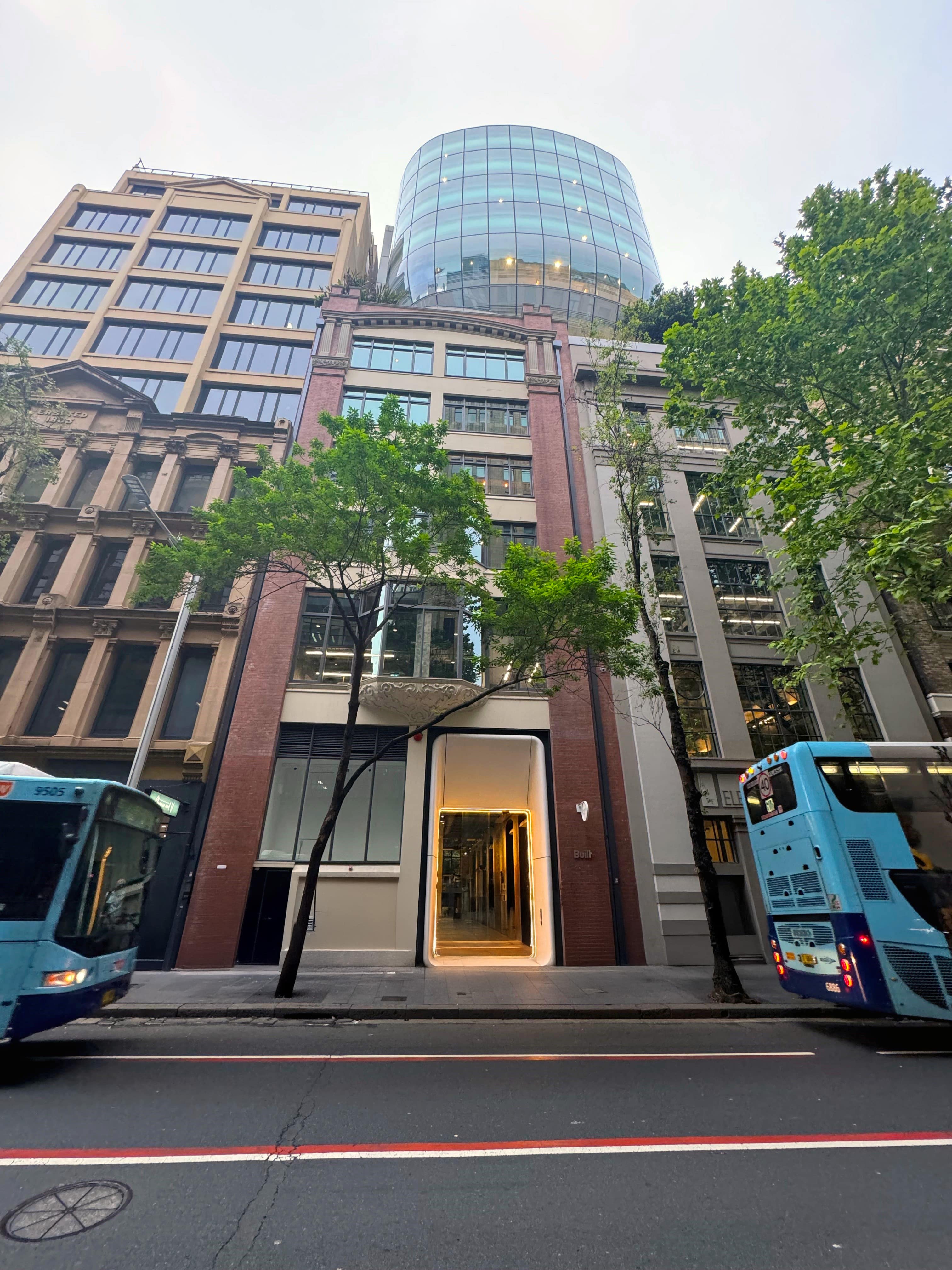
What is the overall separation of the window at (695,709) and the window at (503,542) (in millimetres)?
7111

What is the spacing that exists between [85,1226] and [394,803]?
521 inches

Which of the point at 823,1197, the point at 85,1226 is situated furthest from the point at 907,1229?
the point at 85,1226

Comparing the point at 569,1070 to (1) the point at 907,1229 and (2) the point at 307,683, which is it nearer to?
(1) the point at 907,1229

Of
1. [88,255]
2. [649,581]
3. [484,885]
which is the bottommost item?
[484,885]

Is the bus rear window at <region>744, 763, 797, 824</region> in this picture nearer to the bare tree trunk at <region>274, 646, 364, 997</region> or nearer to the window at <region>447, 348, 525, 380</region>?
the bare tree trunk at <region>274, 646, 364, 997</region>

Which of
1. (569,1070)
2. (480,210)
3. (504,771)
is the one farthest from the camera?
(480,210)

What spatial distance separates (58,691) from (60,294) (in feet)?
75.8

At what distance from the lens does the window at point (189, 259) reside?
2934 centimetres

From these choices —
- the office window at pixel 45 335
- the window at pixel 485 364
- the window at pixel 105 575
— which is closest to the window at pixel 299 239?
the office window at pixel 45 335

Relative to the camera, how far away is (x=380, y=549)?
495 inches

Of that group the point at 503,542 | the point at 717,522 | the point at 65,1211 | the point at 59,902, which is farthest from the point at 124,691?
the point at 717,522

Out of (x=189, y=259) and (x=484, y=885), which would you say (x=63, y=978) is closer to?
(x=484, y=885)

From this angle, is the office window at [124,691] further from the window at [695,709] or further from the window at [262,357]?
the window at [695,709]

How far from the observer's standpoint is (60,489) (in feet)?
65.3
